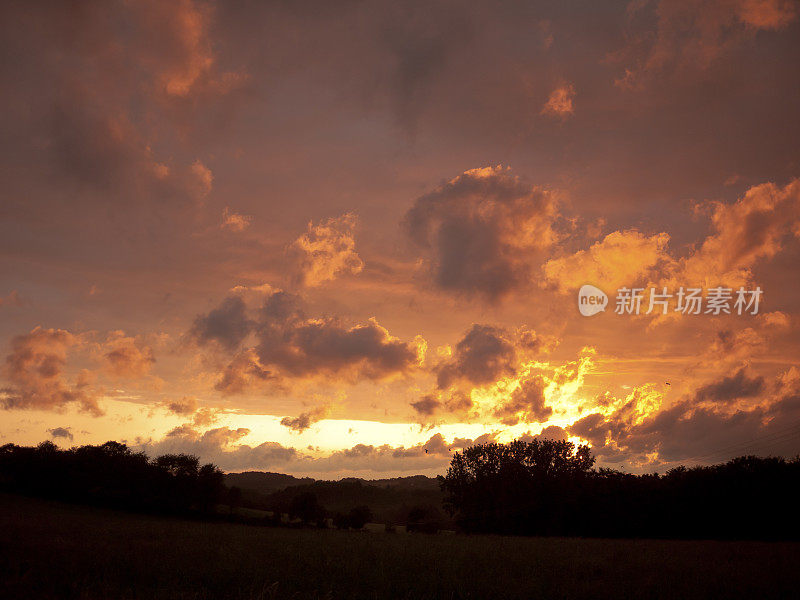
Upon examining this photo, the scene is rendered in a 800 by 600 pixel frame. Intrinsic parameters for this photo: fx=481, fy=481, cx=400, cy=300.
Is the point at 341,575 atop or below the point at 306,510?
atop

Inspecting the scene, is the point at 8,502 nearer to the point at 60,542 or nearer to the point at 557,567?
the point at 60,542

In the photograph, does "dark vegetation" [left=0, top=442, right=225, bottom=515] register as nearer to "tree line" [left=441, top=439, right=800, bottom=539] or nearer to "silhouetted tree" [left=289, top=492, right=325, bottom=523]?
"silhouetted tree" [left=289, top=492, right=325, bottom=523]

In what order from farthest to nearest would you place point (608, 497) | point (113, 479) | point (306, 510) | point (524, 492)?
point (306, 510) < point (113, 479) < point (524, 492) < point (608, 497)

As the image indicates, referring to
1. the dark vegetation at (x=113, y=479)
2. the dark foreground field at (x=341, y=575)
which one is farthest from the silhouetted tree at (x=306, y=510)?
the dark foreground field at (x=341, y=575)

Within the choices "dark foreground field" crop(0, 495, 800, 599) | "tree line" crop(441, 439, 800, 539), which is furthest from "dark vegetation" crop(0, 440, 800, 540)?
"dark foreground field" crop(0, 495, 800, 599)

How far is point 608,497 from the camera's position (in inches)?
2736

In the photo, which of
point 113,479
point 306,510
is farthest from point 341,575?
point 306,510

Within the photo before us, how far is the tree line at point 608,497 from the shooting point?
59906 millimetres

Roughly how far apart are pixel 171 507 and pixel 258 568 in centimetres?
8469

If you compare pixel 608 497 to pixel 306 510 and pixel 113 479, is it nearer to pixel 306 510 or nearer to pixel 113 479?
pixel 306 510

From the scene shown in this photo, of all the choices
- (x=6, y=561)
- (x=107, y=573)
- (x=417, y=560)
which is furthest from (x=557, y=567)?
(x=6, y=561)

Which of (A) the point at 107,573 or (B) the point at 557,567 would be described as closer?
(A) the point at 107,573

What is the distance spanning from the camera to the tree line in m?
59.9

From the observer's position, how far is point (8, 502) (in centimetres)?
6912
